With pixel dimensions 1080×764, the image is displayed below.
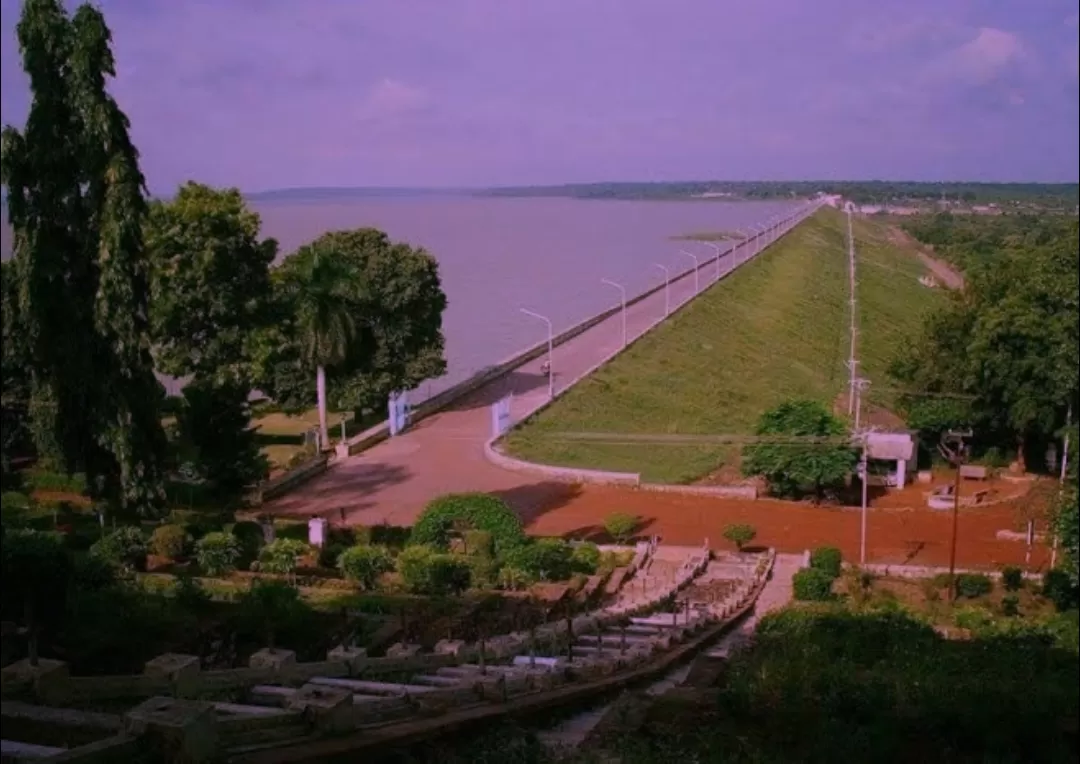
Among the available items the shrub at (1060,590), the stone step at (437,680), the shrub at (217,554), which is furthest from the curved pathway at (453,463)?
the stone step at (437,680)

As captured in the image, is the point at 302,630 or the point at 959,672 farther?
the point at 302,630

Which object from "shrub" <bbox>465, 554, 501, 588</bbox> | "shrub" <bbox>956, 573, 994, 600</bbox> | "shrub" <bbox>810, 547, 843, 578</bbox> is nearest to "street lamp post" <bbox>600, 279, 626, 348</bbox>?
"shrub" <bbox>810, 547, 843, 578</bbox>

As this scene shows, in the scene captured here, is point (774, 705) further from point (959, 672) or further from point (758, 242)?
point (758, 242)

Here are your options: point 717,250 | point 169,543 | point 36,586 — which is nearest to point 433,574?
point 169,543

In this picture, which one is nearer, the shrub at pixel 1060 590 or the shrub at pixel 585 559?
the shrub at pixel 1060 590

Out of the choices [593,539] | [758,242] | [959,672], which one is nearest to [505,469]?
[593,539]

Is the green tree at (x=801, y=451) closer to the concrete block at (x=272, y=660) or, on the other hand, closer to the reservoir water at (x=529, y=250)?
the reservoir water at (x=529, y=250)
